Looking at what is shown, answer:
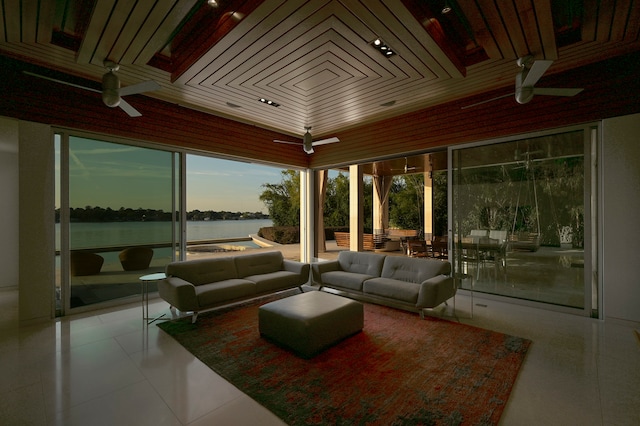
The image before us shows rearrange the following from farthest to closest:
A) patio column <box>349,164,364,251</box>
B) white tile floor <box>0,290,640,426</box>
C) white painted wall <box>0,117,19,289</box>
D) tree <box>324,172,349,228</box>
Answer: tree <box>324,172,349,228</box> < patio column <box>349,164,364,251</box> < white painted wall <box>0,117,19,289</box> < white tile floor <box>0,290,640,426</box>

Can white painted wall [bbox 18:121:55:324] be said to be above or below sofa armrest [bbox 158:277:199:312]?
above

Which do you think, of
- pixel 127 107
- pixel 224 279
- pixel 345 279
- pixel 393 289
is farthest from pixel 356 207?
pixel 127 107

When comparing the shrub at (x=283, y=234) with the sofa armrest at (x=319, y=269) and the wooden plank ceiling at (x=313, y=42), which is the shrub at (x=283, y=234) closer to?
the sofa armrest at (x=319, y=269)

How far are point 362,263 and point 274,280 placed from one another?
160 cm

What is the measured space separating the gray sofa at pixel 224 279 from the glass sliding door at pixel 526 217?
2.87 metres

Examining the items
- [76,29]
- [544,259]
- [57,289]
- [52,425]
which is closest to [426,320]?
[544,259]

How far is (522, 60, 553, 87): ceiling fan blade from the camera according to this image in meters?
2.71

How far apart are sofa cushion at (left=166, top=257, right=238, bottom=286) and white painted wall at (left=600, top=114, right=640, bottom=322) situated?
530cm

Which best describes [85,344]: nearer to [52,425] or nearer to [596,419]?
[52,425]

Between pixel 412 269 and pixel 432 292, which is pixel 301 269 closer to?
pixel 412 269

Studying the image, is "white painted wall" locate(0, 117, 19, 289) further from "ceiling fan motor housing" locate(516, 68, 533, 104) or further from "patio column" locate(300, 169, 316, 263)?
"ceiling fan motor housing" locate(516, 68, 533, 104)

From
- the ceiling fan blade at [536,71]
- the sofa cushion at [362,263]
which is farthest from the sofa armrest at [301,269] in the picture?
the ceiling fan blade at [536,71]

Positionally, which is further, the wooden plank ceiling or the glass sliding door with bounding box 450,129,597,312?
the glass sliding door with bounding box 450,129,597,312

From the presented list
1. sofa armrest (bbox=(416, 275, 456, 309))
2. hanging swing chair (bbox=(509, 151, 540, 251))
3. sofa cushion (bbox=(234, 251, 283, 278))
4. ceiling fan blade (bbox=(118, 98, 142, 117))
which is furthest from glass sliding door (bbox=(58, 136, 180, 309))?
hanging swing chair (bbox=(509, 151, 540, 251))
